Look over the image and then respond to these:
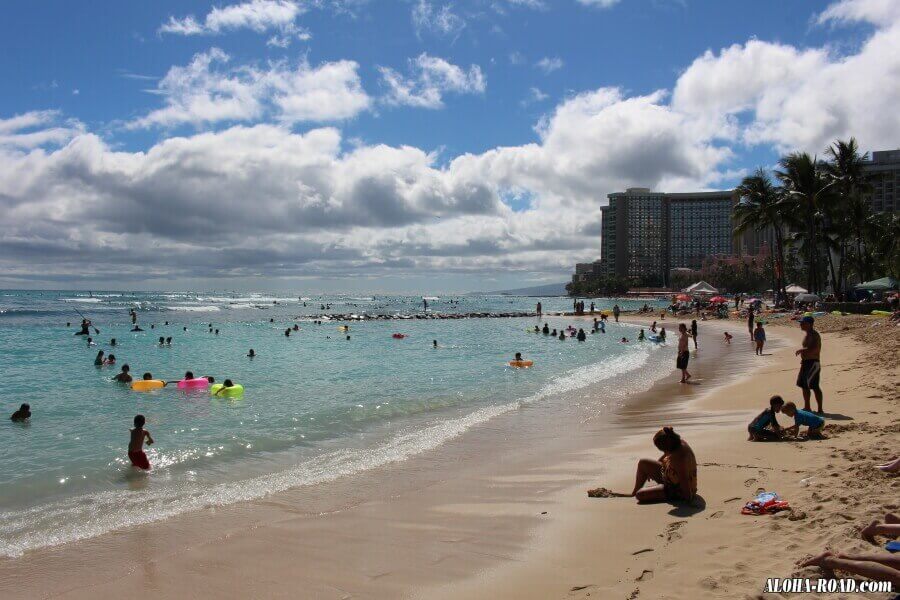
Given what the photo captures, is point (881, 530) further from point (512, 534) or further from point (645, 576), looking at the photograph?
point (512, 534)

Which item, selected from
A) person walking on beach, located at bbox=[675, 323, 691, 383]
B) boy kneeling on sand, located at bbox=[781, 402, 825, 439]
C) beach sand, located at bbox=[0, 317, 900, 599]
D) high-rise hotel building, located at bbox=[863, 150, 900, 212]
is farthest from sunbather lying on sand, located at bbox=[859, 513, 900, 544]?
high-rise hotel building, located at bbox=[863, 150, 900, 212]

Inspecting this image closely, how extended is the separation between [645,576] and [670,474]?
1.99 metres

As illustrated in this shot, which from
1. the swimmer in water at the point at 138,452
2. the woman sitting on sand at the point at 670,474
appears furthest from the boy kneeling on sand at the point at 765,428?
the swimmer in water at the point at 138,452

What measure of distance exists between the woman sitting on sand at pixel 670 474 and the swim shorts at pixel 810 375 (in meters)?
5.16

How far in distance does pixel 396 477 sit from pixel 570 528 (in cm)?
327

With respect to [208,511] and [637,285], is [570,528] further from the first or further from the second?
[637,285]

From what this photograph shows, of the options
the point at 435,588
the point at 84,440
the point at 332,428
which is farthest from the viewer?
the point at 332,428

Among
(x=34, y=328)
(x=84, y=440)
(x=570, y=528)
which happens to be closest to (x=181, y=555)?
(x=570, y=528)

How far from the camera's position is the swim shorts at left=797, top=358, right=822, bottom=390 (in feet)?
32.7

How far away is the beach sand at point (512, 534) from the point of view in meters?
4.50

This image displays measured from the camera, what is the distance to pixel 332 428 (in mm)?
12016

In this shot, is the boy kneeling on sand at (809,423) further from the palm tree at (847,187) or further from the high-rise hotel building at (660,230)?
the high-rise hotel building at (660,230)

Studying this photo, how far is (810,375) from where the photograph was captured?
1002cm

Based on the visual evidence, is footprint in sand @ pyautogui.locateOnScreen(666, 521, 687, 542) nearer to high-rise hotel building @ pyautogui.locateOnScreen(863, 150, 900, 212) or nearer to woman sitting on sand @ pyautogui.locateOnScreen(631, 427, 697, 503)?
woman sitting on sand @ pyautogui.locateOnScreen(631, 427, 697, 503)
